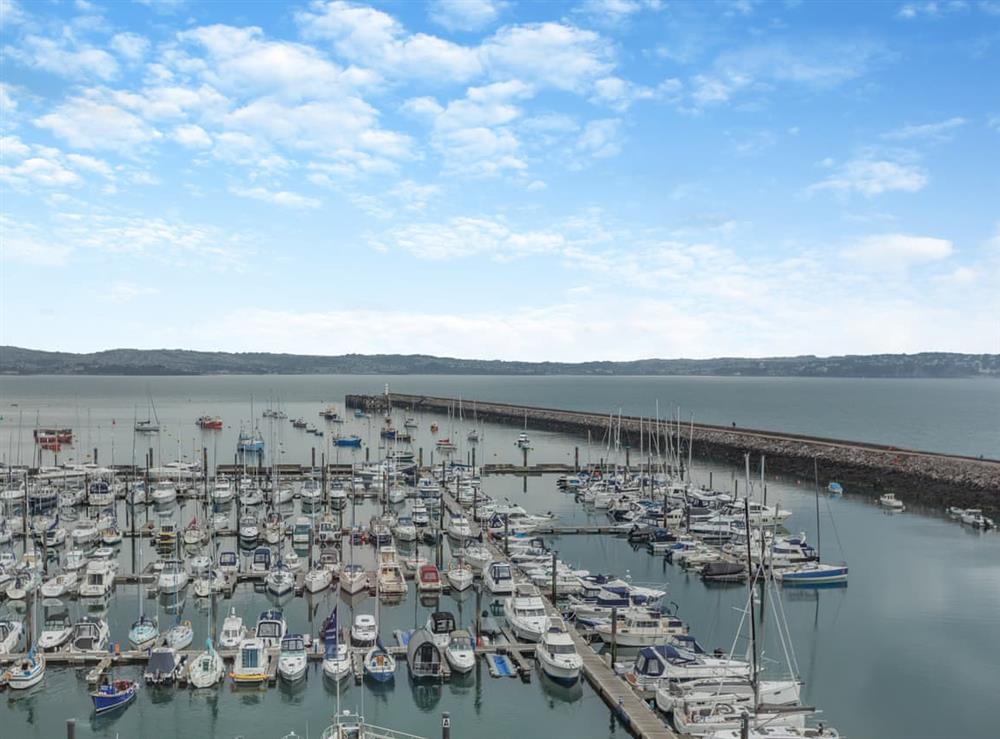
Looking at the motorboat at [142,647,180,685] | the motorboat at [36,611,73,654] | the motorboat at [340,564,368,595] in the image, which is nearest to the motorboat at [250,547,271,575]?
the motorboat at [340,564,368,595]

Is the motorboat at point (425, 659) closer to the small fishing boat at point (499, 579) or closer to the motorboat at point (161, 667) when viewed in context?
the motorboat at point (161, 667)

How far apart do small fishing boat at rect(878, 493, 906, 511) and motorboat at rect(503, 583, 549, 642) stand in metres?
40.2

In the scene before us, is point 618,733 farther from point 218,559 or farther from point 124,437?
point 124,437

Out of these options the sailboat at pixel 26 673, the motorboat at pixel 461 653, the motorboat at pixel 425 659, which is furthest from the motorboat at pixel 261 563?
the motorboat at pixel 461 653

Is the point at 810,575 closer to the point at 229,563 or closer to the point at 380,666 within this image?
the point at 380,666

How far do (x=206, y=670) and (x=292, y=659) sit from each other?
103 inches

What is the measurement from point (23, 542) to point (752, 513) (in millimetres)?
42772

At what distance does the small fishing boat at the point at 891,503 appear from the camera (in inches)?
2463

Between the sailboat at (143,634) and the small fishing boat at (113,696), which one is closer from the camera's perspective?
the small fishing boat at (113,696)

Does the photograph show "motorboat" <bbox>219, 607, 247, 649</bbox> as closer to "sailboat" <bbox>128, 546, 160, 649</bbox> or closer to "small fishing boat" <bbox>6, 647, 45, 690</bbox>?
"sailboat" <bbox>128, 546, 160, 649</bbox>

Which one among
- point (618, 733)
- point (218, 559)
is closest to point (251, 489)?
point (218, 559)

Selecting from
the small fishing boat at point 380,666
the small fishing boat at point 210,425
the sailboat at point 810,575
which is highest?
the small fishing boat at point 210,425

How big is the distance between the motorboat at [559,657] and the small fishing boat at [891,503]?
143 ft

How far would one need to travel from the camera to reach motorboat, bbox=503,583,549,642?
30.3 m
